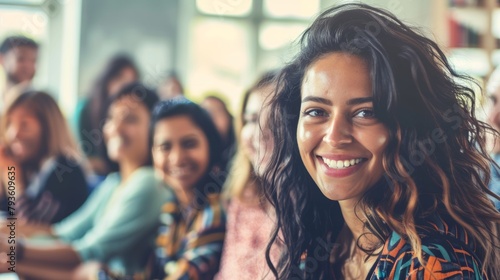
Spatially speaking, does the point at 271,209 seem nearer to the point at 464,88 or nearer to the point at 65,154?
the point at 464,88

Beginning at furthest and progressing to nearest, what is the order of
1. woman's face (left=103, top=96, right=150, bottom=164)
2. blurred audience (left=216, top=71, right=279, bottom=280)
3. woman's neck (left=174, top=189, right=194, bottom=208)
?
woman's face (left=103, top=96, right=150, bottom=164), woman's neck (left=174, top=189, right=194, bottom=208), blurred audience (left=216, top=71, right=279, bottom=280)

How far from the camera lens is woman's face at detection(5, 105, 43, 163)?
2.18 m

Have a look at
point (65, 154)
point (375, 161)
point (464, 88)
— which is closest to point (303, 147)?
point (375, 161)

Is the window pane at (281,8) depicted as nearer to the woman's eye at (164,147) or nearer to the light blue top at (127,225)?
the woman's eye at (164,147)

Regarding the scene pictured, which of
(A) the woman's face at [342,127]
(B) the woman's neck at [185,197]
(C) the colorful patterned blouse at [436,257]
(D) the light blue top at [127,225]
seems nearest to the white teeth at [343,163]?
(A) the woman's face at [342,127]

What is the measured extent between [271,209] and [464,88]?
0.35 metres

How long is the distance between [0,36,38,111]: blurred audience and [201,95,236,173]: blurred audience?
708 millimetres

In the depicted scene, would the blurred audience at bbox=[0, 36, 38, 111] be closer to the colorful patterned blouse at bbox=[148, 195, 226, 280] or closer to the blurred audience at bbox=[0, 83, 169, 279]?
the blurred audience at bbox=[0, 83, 169, 279]

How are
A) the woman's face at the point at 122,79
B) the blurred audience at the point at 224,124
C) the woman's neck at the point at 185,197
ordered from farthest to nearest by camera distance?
1. the woman's face at the point at 122,79
2. the blurred audience at the point at 224,124
3. the woman's neck at the point at 185,197

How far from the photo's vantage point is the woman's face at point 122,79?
7.80ft

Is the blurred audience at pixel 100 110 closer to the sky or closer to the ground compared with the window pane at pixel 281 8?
closer to the ground

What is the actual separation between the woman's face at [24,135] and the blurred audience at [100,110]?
17 cm

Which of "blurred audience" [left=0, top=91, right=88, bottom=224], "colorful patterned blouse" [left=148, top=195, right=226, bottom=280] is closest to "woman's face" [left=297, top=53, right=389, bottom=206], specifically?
"colorful patterned blouse" [left=148, top=195, right=226, bottom=280]

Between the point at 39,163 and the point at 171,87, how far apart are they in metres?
0.58
